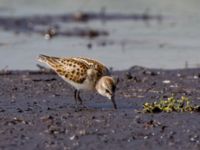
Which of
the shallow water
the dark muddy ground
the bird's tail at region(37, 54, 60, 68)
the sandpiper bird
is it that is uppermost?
the shallow water

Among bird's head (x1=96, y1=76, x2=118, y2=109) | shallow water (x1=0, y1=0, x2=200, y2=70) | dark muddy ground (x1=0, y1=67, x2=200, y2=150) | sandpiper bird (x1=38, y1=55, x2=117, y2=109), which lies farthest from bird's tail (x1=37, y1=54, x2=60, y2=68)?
shallow water (x1=0, y1=0, x2=200, y2=70)

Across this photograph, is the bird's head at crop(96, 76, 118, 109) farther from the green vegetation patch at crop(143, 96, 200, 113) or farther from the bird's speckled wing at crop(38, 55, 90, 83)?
the green vegetation patch at crop(143, 96, 200, 113)

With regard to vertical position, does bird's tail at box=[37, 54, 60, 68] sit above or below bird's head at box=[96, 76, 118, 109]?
above

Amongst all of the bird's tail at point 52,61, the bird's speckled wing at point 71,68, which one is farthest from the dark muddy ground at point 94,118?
the bird's tail at point 52,61

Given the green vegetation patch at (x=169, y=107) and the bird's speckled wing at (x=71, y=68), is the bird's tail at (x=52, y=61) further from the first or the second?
the green vegetation patch at (x=169, y=107)

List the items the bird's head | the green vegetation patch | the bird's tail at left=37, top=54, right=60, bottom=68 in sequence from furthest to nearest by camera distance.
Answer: the bird's tail at left=37, top=54, right=60, bottom=68, the bird's head, the green vegetation patch

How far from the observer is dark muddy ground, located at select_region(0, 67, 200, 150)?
10.3m

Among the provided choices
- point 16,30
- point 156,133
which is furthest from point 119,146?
point 16,30

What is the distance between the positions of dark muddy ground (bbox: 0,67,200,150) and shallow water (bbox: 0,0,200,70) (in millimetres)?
2124

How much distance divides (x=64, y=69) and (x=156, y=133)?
2.51 meters

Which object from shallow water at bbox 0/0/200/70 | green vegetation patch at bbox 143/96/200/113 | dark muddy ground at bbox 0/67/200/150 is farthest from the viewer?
shallow water at bbox 0/0/200/70

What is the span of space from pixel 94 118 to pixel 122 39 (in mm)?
9715

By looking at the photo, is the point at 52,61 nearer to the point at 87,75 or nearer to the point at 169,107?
the point at 87,75

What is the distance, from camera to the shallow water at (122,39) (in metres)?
18.0
